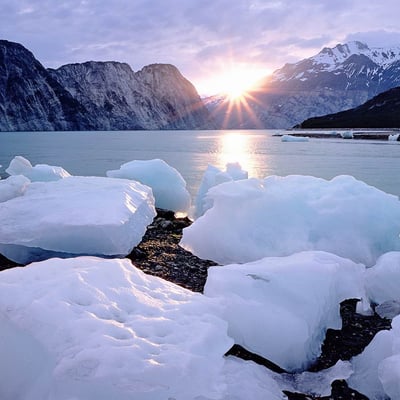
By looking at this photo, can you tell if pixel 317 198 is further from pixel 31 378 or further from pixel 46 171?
pixel 46 171

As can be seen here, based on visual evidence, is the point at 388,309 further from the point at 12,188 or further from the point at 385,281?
the point at 12,188

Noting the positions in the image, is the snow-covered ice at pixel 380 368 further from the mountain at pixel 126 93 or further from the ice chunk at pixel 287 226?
the mountain at pixel 126 93

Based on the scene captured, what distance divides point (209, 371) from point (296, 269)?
2052 mm

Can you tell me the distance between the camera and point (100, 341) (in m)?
2.49

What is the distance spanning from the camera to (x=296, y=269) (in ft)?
14.2

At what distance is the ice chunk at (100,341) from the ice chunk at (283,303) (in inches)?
25.1

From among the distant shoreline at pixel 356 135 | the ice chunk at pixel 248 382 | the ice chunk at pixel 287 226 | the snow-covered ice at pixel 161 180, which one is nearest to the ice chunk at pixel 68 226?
the ice chunk at pixel 287 226

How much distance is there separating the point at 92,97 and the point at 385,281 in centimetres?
14925

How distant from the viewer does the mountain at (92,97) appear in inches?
4766

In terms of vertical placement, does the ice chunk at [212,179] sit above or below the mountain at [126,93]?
below

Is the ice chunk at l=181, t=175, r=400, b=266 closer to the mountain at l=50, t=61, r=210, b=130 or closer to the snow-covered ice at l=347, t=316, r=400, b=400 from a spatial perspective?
the snow-covered ice at l=347, t=316, r=400, b=400

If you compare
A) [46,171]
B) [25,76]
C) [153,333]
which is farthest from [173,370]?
[25,76]

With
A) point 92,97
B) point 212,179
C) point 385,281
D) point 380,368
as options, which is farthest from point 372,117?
point 380,368

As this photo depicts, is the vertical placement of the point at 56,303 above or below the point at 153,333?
above
